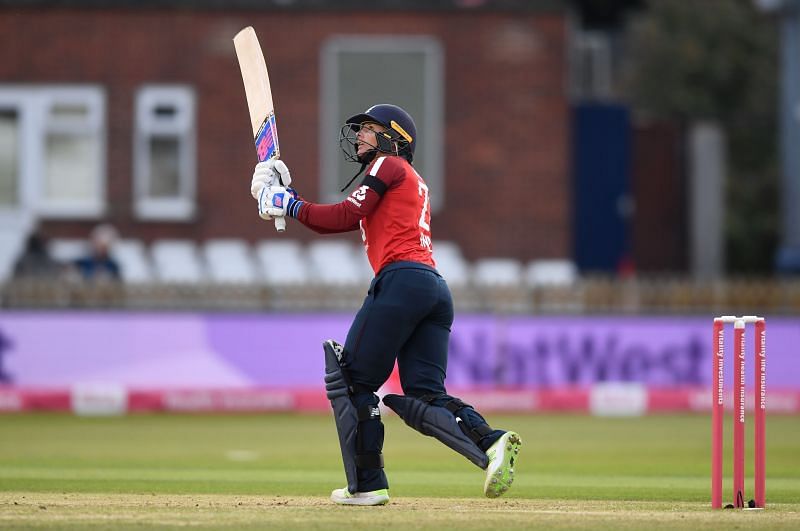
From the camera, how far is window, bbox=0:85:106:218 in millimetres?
19125

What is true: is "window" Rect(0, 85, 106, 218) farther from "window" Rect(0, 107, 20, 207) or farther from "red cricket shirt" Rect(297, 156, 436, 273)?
"red cricket shirt" Rect(297, 156, 436, 273)

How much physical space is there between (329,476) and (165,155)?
10457mm

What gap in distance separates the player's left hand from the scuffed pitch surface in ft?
4.16

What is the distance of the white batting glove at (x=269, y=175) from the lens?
7199 mm

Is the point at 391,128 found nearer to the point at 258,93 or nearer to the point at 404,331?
the point at 258,93

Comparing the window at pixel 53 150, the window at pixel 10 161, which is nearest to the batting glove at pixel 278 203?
the window at pixel 53 150

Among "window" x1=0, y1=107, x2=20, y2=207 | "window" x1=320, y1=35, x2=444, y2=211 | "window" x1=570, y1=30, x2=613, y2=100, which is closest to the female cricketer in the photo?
"window" x1=320, y1=35, x2=444, y2=211

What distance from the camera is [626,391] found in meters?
15.7

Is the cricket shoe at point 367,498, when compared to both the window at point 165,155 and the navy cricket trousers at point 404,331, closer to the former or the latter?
the navy cricket trousers at point 404,331

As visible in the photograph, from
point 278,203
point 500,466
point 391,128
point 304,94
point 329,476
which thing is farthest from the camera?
point 304,94

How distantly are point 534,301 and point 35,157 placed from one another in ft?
22.1

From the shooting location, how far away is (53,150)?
63.0 feet

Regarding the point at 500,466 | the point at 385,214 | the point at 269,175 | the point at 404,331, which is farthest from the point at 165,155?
the point at 500,466

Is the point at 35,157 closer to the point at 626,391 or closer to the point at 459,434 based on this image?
the point at 626,391
